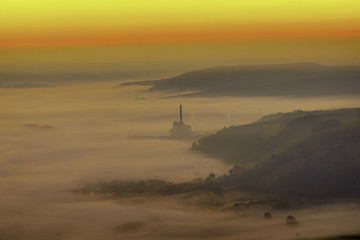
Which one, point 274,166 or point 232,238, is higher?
point 274,166

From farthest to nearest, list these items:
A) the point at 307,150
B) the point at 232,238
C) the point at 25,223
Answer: the point at 25,223 < the point at 307,150 < the point at 232,238

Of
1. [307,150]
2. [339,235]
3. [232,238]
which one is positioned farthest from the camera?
[307,150]

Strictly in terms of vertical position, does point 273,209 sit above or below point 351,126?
below

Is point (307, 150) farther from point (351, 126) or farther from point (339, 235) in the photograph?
point (339, 235)

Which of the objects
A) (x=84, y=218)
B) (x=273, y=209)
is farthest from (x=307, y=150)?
(x=84, y=218)

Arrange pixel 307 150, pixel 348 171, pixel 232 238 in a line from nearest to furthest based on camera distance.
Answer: pixel 232 238, pixel 348 171, pixel 307 150

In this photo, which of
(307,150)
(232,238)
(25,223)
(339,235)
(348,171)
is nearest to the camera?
(339,235)

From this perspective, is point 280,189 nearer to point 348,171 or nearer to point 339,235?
point 348,171

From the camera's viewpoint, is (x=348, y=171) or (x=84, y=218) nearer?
(x=348, y=171)

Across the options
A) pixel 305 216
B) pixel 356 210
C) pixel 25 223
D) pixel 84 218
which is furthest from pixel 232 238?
pixel 25 223
